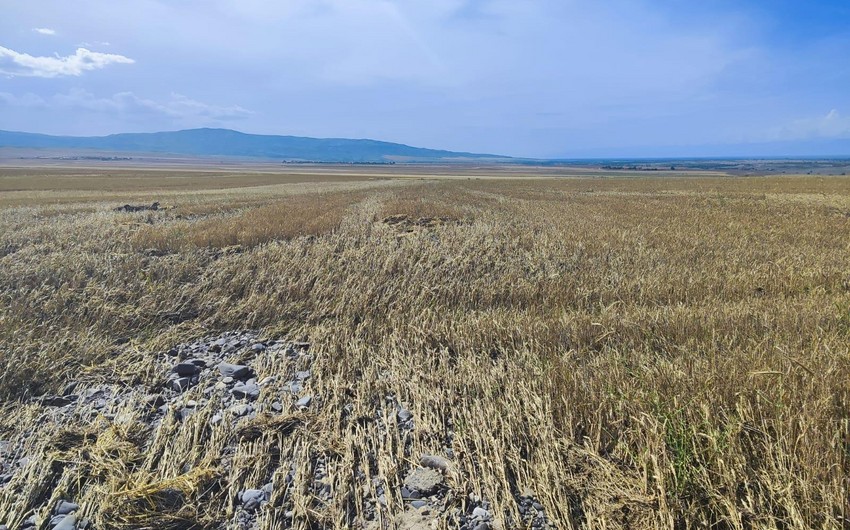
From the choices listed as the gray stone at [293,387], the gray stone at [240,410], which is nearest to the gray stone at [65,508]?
the gray stone at [240,410]

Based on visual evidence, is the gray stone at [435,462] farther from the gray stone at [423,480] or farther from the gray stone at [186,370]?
the gray stone at [186,370]

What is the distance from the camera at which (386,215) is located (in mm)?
21266

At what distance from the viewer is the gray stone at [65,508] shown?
3.61m

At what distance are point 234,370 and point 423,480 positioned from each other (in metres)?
3.41

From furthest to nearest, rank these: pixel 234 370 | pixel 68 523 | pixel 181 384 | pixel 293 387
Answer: pixel 234 370
pixel 181 384
pixel 293 387
pixel 68 523

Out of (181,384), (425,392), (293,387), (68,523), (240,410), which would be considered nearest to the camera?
(68,523)

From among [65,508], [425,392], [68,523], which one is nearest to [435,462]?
[425,392]

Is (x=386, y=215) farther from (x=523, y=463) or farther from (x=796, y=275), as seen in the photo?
(x=523, y=463)

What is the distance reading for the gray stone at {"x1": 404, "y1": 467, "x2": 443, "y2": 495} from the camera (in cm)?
370

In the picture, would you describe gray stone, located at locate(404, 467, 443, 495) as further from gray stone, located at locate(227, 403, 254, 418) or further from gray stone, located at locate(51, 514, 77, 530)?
gray stone, located at locate(51, 514, 77, 530)

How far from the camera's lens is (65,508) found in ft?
11.9

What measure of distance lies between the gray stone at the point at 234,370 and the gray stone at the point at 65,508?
2.37 meters

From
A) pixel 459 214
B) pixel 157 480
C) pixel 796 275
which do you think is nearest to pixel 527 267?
pixel 796 275

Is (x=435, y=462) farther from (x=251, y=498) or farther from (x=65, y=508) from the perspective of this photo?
(x=65, y=508)
